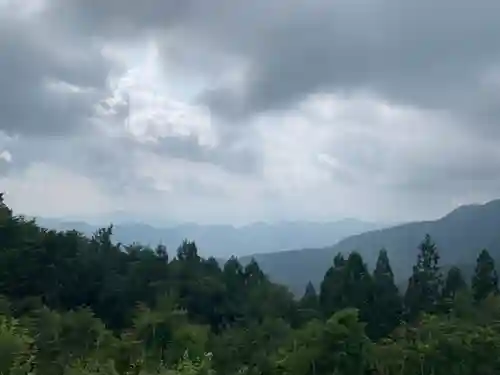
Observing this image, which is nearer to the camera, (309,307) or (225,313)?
(309,307)

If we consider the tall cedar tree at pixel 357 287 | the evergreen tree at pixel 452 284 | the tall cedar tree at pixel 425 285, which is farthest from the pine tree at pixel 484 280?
the tall cedar tree at pixel 357 287

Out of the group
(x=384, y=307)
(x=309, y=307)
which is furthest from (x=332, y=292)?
(x=384, y=307)

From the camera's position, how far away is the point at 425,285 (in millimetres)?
63594

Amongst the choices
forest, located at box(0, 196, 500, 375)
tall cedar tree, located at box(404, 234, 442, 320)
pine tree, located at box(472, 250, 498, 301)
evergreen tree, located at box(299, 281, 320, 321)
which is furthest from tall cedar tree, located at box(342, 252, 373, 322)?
pine tree, located at box(472, 250, 498, 301)

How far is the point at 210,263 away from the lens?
7294cm

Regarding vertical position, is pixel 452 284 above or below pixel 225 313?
above

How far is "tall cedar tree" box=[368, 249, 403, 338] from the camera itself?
57594 millimetres

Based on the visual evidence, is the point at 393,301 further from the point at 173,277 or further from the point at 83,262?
the point at 83,262

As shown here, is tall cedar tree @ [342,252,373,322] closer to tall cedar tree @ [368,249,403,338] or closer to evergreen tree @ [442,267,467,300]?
tall cedar tree @ [368,249,403,338]

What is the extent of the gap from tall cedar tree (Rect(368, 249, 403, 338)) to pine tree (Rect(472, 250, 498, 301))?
6096 mm

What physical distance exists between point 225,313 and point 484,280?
21.1 metres

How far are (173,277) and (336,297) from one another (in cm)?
1388

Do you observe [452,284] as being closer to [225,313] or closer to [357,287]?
[357,287]

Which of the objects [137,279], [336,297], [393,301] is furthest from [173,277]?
[393,301]
